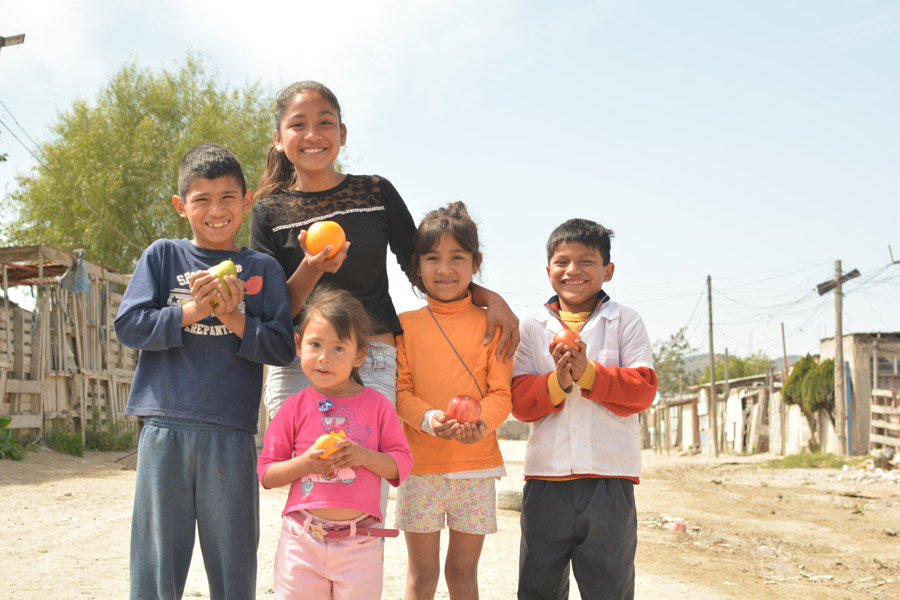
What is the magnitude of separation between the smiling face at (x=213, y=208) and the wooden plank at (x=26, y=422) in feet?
32.3

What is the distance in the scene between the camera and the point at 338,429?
2.69 m

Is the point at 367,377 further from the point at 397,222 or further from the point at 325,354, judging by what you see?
the point at 397,222

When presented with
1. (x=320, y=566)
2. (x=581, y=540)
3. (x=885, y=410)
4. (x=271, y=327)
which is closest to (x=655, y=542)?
(x=581, y=540)

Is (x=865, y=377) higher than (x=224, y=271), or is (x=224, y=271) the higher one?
(x=224, y=271)

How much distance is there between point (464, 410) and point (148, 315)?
46.4 inches

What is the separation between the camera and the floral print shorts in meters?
3.05

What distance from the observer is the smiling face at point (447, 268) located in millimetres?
3234

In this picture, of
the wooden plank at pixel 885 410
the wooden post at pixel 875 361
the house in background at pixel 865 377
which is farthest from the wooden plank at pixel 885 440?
the wooden post at pixel 875 361

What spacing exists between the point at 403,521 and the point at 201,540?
79 centimetres

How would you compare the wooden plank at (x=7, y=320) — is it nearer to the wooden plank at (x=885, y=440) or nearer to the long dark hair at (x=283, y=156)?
the long dark hair at (x=283, y=156)

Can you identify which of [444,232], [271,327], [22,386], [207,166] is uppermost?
[207,166]

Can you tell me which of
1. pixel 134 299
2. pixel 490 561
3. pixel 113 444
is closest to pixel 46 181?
pixel 113 444

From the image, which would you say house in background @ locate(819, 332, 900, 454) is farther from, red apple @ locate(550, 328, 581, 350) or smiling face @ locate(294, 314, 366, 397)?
smiling face @ locate(294, 314, 366, 397)

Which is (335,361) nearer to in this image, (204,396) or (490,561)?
(204,396)
